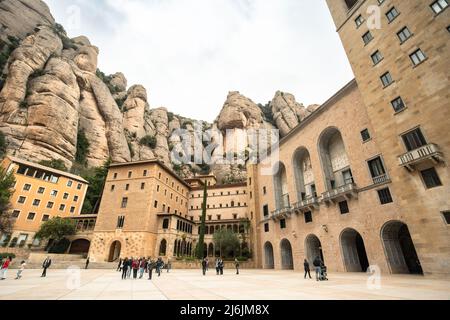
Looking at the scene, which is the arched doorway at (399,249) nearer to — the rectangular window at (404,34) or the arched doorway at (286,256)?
the arched doorway at (286,256)

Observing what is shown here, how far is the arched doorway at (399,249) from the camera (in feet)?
56.0

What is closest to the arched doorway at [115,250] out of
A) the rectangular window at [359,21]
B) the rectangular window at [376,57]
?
the rectangular window at [376,57]

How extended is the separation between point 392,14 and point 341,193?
17.0 m

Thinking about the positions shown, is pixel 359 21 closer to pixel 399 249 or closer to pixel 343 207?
pixel 343 207

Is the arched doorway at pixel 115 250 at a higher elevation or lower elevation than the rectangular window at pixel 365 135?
lower

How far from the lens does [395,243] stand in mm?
17688

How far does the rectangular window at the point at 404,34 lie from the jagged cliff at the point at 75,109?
5081cm

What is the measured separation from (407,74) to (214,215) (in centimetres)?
4156

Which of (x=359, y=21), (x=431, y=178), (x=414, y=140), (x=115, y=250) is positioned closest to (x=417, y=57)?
(x=414, y=140)

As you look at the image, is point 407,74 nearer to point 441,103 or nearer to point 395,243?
point 441,103

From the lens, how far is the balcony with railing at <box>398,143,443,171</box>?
1367 centimetres

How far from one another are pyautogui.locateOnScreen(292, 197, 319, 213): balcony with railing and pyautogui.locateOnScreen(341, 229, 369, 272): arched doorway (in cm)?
416

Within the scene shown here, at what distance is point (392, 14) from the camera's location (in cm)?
1816

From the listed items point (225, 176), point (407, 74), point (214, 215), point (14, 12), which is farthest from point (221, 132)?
point (14, 12)
